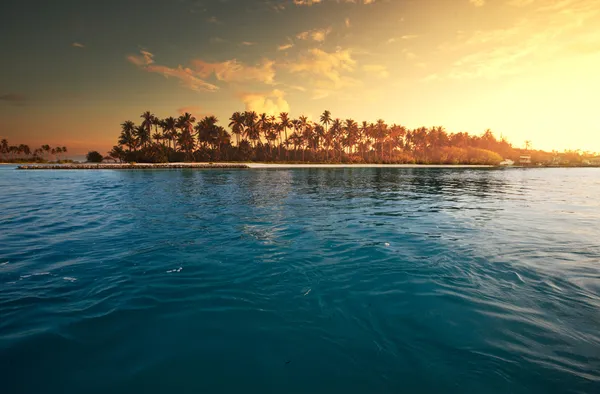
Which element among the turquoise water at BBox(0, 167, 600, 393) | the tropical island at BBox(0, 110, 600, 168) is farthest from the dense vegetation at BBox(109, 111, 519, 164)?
the turquoise water at BBox(0, 167, 600, 393)

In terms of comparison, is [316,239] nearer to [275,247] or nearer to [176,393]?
[275,247]

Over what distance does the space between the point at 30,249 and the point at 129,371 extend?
7.69m

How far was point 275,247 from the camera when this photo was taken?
27.1 feet

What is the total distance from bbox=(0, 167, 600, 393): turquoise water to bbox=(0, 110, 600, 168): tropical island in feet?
294

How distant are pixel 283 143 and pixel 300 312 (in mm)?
111080

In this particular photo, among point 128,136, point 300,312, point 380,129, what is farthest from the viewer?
point 380,129

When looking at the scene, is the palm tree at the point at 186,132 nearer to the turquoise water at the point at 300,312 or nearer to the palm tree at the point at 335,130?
the palm tree at the point at 335,130

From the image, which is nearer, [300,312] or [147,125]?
[300,312]

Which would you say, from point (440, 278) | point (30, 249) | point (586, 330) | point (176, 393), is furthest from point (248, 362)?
point (30, 249)

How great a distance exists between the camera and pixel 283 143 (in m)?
113

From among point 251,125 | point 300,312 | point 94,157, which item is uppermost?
point 251,125

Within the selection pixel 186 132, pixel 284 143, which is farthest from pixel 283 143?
pixel 186 132

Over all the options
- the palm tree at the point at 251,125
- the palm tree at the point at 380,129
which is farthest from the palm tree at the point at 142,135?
the palm tree at the point at 380,129

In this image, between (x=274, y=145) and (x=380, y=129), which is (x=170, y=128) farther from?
(x=380, y=129)
